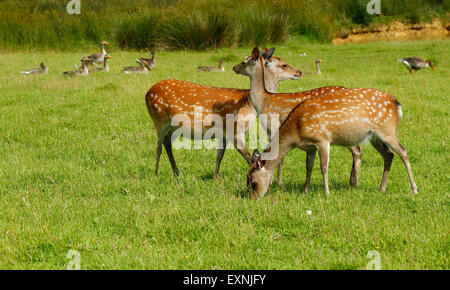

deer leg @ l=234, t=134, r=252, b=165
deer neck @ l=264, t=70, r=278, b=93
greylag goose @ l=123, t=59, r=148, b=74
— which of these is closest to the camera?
deer leg @ l=234, t=134, r=252, b=165

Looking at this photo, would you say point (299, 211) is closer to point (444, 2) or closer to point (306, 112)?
point (306, 112)

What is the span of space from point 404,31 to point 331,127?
26462 mm

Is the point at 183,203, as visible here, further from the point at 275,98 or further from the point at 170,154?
the point at 275,98

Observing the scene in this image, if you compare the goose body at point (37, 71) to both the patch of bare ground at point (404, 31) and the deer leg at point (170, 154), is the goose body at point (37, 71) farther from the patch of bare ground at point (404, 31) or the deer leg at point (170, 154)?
the patch of bare ground at point (404, 31)

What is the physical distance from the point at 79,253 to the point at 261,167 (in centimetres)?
232

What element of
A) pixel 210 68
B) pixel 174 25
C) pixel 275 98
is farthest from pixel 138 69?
pixel 275 98

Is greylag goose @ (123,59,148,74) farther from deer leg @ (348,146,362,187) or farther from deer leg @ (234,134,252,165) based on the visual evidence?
deer leg @ (348,146,362,187)

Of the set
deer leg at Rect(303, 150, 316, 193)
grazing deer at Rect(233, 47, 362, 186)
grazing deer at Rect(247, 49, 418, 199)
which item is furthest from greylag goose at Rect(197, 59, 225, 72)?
grazing deer at Rect(247, 49, 418, 199)

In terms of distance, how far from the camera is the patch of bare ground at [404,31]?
2986 centimetres

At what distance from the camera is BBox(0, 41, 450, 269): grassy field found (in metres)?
4.73

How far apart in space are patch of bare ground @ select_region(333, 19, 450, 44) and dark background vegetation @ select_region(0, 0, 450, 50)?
15.0 ft

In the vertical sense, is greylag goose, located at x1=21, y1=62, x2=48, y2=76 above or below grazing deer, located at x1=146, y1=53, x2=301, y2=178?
below

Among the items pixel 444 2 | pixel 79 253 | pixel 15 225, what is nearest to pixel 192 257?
pixel 79 253

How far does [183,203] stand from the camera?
591 centimetres
